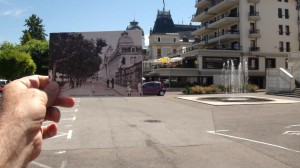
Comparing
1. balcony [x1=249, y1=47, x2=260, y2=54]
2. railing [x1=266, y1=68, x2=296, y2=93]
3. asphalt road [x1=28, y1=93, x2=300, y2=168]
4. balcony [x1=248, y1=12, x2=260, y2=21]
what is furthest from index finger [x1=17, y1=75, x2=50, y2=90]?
balcony [x1=248, y1=12, x2=260, y2=21]

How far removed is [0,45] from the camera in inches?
3115

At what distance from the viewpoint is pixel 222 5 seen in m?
63.3

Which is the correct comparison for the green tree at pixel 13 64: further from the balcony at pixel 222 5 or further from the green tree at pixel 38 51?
the balcony at pixel 222 5

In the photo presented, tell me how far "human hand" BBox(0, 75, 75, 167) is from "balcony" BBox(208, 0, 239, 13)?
63.3m

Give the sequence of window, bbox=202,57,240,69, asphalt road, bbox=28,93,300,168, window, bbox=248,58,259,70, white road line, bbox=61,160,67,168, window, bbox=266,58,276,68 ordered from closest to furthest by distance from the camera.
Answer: white road line, bbox=61,160,67,168
asphalt road, bbox=28,93,300,168
window, bbox=202,57,240,69
window, bbox=248,58,259,70
window, bbox=266,58,276,68

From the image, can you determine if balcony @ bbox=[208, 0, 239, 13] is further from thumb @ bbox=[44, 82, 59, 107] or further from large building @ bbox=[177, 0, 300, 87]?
thumb @ bbox=[44, 82, 59, 107]

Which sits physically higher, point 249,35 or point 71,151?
point 249,35

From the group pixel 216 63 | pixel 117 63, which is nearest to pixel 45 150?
pixel 117 63

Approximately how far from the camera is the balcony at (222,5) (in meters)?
61.8

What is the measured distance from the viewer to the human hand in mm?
1417

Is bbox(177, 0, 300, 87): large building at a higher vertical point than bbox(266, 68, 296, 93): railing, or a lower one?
higher

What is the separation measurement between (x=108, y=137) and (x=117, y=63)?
29.2 m

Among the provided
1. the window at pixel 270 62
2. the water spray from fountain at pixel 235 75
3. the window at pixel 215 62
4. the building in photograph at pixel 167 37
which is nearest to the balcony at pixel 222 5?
the window at pixel 215 62

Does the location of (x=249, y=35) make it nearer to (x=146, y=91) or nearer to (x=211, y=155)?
(x=146, y=91)
